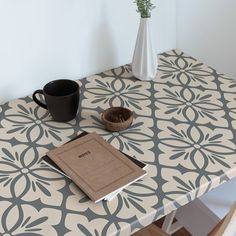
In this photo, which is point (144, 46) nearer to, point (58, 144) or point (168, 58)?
point (168, 58)

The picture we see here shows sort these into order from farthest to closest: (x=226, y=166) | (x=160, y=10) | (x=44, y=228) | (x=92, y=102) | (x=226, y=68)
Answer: (x=226, y=68) → (x=160, y=10) → (x=92, y=102) → (x=226, y=166) → (x=44, y=228)

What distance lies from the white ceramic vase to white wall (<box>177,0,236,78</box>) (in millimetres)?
283

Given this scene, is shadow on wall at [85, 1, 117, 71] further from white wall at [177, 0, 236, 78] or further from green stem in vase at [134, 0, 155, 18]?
white wall at [177, 0, 236, 78]

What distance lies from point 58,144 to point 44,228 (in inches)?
9.7

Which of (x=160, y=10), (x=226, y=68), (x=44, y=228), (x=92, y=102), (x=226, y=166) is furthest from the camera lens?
(x=226, y=68)

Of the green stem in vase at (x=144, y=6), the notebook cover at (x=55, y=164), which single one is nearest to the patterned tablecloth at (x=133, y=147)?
the notebook cover at (x=55, y=164)

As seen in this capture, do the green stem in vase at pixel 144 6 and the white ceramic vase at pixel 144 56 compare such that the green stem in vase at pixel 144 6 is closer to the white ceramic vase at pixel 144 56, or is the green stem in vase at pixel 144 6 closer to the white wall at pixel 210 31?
the white ceramic vase at pixel 144 56

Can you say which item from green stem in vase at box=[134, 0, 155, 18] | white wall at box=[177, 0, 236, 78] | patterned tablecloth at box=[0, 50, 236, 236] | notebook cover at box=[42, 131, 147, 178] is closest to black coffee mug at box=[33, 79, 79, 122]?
patterned tablecloth at box=[0, 50, 236, 236]

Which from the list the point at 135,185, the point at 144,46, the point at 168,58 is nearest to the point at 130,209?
the point at 135,185

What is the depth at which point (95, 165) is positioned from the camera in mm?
874

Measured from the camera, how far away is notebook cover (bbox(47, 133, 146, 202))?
32.2 inches

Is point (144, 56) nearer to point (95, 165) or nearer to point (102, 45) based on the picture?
point (102, 45)

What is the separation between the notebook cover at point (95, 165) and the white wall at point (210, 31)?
0.64 metres

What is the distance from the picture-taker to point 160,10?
4.20 ft
